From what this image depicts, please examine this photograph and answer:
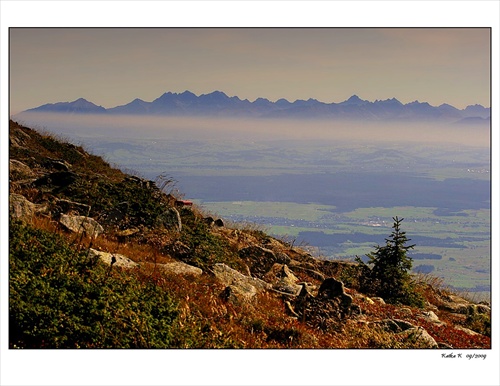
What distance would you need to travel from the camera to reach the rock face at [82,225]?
49.5 ft

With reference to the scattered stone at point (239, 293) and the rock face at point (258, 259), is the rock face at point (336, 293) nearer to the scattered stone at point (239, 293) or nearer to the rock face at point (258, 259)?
the scattered stone at point (239, 293)

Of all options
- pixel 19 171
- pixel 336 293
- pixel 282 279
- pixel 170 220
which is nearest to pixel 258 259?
pixel 282 279

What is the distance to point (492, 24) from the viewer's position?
14164 mm

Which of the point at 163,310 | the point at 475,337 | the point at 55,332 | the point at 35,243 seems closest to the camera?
the point at 55,332

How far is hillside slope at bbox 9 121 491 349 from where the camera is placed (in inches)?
407

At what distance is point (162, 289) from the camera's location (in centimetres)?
1220

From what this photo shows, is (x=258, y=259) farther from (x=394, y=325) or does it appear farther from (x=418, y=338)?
(x=418, y=338)

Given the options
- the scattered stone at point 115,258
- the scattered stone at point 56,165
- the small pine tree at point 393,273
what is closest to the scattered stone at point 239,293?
the scattered stone at point 115,258

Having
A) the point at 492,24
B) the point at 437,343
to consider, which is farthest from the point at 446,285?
the point at 492,24

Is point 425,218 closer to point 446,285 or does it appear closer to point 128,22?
point 446,285

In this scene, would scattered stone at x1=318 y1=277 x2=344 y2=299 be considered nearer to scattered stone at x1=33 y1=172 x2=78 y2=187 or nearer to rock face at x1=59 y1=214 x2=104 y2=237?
rock face at x1=59 y1=214 x2=104 y2=237

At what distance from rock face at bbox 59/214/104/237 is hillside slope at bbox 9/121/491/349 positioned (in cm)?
4

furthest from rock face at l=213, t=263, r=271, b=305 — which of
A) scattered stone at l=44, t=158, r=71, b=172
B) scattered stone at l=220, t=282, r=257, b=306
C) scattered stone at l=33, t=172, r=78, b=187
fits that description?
scattered stone at l=44, t=158, r=71, b=172

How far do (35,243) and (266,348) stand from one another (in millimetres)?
5228
